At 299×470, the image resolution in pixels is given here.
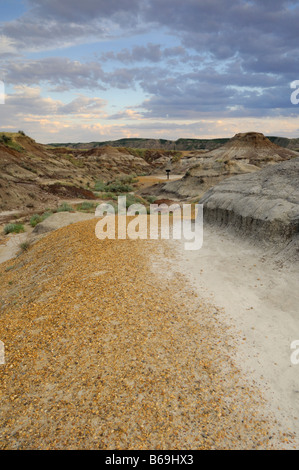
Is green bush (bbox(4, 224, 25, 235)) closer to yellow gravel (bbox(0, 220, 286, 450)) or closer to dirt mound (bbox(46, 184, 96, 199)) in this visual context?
yellow gravel (bbox(0, 220, 286, 450))

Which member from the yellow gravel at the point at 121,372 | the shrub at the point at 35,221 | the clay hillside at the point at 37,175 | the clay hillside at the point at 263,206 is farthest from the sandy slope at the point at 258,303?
the clay hillside at the point at 37,175

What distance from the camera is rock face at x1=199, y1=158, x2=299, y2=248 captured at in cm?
789

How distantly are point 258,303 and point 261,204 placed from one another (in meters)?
4.34

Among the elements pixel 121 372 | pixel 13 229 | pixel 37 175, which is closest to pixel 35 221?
pixel 13 229

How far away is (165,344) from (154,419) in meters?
1.25

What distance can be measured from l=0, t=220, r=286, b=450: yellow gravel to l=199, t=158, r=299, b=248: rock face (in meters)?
3.39

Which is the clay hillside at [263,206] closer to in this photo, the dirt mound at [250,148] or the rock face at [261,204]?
the rock face at [261,204]

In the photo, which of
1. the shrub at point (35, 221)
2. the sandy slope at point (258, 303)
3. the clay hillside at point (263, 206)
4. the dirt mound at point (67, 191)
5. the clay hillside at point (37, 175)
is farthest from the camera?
the dirt mound at point (67, 191)

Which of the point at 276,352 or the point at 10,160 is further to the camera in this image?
the point at 10,160

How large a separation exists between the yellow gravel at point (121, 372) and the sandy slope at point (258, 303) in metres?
0.27

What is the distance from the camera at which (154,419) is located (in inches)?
124

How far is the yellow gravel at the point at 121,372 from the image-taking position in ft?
9.94
